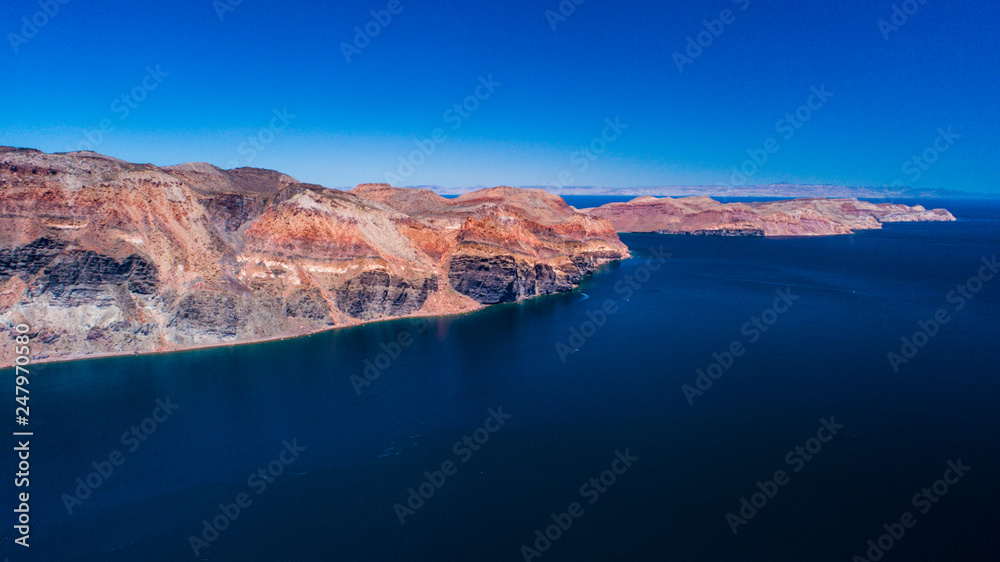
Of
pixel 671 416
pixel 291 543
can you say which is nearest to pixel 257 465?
pixel 291 543

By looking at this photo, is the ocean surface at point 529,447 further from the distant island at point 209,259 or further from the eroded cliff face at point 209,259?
the eroded cliff face at point 209,259

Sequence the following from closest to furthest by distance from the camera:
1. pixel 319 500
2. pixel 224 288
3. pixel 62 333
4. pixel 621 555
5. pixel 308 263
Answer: pixel 621 555 < pixel 319 500 < pixel 62 333 < pixel 224 288 < pixel 308 263

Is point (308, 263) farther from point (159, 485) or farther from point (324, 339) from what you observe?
point (159, 485)

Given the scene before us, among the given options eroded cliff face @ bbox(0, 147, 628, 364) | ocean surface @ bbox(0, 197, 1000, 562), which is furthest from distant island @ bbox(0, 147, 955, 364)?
ocean surface @ bbox(0, 197, 1000, 562)

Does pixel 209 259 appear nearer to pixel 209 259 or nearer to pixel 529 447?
pixel 209 259

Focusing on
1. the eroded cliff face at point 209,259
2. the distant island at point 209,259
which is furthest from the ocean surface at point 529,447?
the eroded cliff face at point 209,259

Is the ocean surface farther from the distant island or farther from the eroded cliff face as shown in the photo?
the eroded cliff face

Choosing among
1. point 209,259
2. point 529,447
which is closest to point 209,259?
point 209,259
